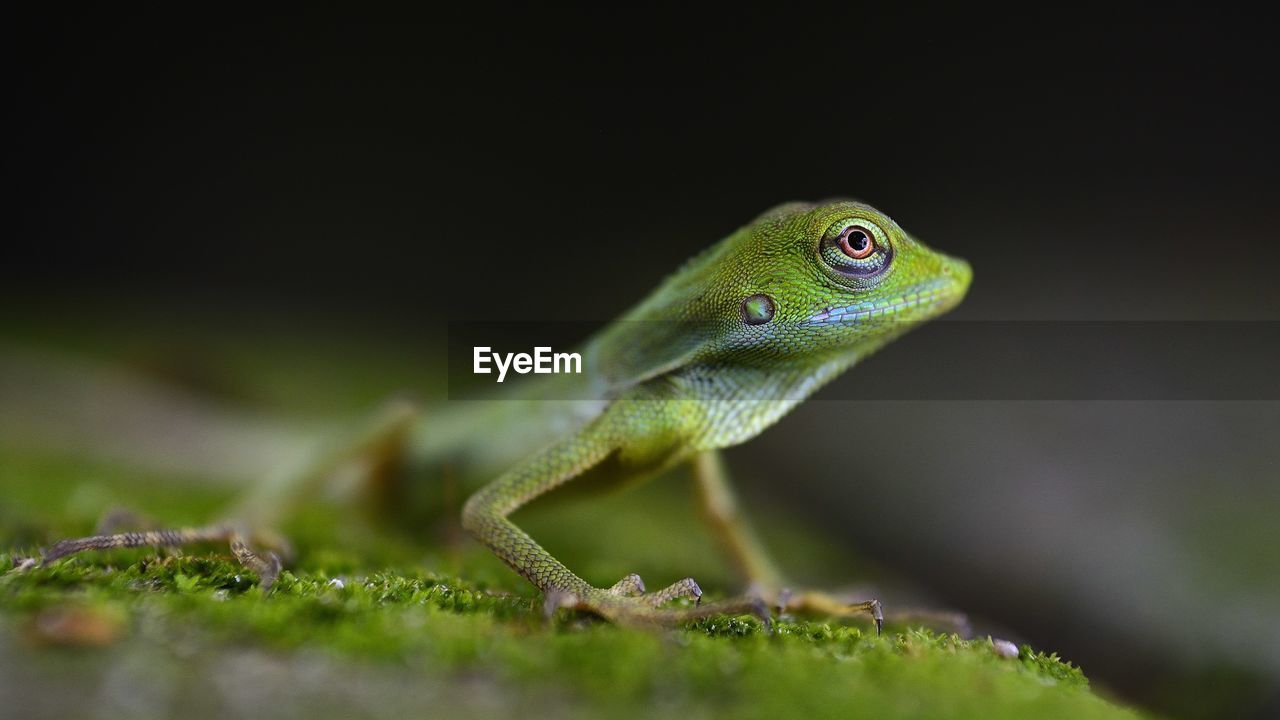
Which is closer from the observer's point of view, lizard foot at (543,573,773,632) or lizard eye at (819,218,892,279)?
lizard foot at (543,573,773,632)

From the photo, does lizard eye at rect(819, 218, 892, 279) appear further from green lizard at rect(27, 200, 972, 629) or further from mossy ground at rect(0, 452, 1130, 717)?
mossy ground at rect(0, 452, 1130, 717)

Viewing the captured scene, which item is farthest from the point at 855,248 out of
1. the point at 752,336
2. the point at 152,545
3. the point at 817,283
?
the point at 152,545

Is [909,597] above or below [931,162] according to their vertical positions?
below

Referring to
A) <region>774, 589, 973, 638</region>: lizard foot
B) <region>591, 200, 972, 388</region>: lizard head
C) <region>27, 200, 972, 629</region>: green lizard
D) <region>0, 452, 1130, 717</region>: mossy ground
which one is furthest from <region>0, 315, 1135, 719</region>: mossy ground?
<region>591, 200, 972, 388</region>: lizard head

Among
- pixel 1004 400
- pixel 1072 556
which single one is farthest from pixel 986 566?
pixel 1004 400

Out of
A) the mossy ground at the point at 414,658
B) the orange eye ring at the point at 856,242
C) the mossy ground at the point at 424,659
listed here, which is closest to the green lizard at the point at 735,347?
the orange eye ring at the point at 856,242

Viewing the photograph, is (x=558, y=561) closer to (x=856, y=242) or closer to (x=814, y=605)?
(x=814, y=605)

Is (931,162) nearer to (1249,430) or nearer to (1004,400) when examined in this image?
(1004,400)

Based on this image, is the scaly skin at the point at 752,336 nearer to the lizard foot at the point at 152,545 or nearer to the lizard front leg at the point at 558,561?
the lizard front leg at the point at 558,561
